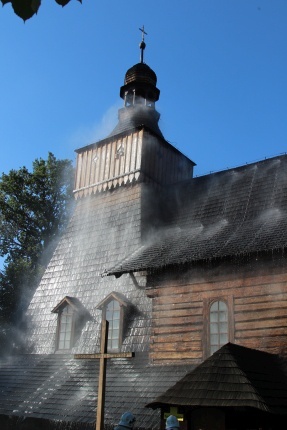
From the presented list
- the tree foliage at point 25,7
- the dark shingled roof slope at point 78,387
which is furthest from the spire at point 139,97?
the tree foliage at point 25,7

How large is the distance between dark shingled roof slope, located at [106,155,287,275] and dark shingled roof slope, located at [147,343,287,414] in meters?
2.76

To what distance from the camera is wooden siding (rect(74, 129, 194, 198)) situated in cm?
1894

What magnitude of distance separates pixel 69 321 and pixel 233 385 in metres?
8.35

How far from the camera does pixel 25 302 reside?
27078mm

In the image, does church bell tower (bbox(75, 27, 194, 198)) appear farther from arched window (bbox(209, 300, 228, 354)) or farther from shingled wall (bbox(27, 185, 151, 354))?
arched window (bbox(209, 300, 228, 354))

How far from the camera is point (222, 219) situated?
50.3 ft

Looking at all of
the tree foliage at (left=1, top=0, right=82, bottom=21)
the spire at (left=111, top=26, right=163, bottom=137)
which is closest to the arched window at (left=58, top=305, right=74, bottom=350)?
the spire at (left=111, top=26, right=163, bottom=137)

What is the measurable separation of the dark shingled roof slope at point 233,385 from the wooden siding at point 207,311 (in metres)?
1.21

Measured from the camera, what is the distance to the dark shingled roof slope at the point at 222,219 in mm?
12867

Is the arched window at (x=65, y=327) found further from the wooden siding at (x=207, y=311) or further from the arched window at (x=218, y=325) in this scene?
the arched window at (x=218, y=325)

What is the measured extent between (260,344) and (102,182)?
9.86 meters

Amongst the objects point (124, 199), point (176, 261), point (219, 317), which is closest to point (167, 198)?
point (124, 199)

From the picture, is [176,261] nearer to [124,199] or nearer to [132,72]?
[124,199]

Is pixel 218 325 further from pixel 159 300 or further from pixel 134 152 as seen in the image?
pixel 134 152
